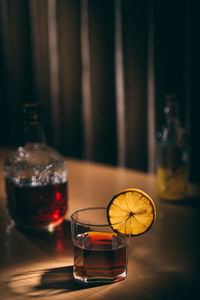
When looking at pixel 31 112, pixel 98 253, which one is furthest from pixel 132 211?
pixel 31 112

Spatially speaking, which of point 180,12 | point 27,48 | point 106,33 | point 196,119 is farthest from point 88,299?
point 27,48

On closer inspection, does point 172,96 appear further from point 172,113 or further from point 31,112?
point 31,112

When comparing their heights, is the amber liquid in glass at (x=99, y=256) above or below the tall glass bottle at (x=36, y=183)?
below

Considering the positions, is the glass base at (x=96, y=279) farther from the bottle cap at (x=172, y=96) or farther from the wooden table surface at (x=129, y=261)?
the bottle cap at (x=172, y=96)

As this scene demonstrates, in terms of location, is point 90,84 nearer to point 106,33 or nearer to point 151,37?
point 106,33

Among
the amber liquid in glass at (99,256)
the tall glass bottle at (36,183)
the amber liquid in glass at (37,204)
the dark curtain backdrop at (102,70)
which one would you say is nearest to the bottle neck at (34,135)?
the tall glass bottle at (36,183)

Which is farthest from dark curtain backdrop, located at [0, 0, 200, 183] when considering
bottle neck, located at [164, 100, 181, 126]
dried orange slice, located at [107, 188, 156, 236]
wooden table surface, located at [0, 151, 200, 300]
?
dried orange slice, located at [107, 188, 156, 236]
